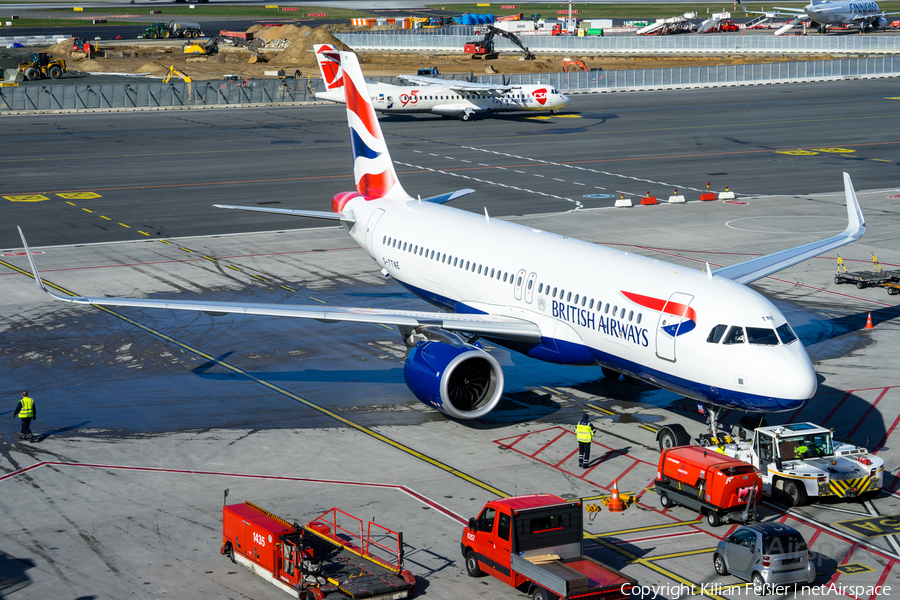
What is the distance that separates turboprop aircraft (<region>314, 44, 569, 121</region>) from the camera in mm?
101062

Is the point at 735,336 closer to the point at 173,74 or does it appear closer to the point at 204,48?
the point at 173,74

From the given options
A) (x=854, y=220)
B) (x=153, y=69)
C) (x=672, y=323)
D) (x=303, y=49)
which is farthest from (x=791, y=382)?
(x=303, y=49)

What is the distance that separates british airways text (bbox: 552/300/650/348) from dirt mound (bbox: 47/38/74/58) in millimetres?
140526

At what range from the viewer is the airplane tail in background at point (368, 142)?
43.7 meters

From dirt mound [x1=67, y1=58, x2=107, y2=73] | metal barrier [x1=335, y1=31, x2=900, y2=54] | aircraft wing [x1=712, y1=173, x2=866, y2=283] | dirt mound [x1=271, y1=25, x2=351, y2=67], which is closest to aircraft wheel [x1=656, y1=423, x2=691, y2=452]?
aircraft wing [x1=712, y1=173, x2=866, y2=283]

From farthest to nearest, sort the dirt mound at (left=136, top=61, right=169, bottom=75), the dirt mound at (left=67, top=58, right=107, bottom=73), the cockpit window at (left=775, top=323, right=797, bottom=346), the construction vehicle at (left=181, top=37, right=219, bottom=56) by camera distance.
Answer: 1. the construction vehicle at (left=181, top=37, right=219, bottom=56)
2. the dirt mound at (left=67, top=58, right=107, bottom=73)
3. the dirt mound at (left=136, top=61, right=169, bottom=75)
4. the cockpit window at (left=775, top=323, right=797, bottom=346)

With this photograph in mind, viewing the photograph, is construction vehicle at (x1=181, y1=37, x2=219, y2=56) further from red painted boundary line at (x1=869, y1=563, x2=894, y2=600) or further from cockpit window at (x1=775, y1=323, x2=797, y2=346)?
red painted boundary line at (x1=869, y1=563, x2=894, y2=600)

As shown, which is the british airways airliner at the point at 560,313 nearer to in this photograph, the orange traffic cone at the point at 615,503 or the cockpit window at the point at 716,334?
the cockpit window at the point at 716,334

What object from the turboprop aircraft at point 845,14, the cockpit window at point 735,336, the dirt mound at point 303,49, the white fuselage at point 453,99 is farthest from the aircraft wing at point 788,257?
the turboprop aircraft at point 845,14

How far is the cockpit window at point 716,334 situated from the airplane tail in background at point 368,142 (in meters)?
18.7

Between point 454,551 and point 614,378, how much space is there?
14603mm

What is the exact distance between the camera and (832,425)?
105 ft

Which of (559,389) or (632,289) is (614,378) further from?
(632,289)

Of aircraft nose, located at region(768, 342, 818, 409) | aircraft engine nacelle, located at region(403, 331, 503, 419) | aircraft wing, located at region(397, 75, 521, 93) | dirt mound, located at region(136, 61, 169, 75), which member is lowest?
aircraft engine nacelle, located at region(403, 331, 503, 419)
